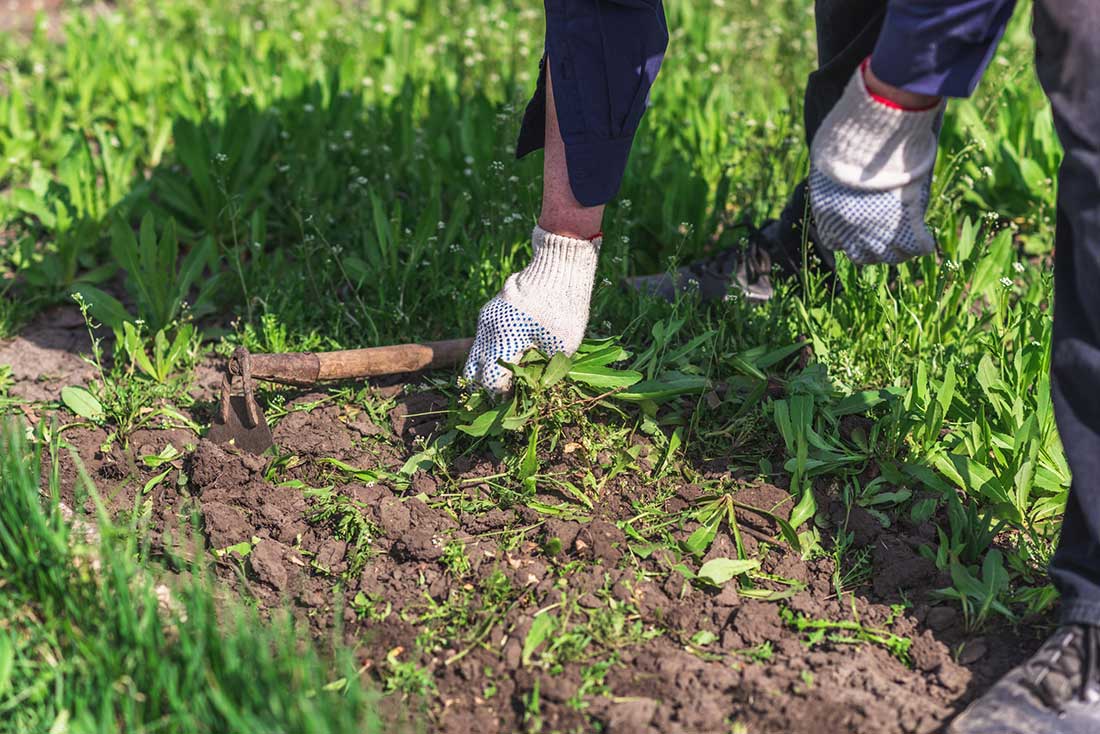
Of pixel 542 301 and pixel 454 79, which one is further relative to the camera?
pixel 454 79

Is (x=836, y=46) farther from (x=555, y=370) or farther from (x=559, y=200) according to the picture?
(x=555, y=370)

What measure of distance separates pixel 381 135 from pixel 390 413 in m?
1.28

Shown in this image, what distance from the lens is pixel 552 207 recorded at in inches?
92.4

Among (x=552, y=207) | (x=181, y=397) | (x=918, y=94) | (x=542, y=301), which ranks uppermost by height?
(x=918, y=94)

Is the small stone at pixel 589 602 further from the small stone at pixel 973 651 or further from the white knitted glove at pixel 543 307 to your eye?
the small stone at pixel 973 651

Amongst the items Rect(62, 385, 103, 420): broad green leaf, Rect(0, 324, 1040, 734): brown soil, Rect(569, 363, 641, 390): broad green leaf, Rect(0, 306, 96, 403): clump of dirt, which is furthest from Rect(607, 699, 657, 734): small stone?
Result: Rect(0, 306, 96, 403): clump of dirt

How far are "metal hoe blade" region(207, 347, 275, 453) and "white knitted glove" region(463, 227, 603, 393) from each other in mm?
509

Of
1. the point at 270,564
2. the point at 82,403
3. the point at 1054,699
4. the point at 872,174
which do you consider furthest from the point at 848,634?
the point at 82,403

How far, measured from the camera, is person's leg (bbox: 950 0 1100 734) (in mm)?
1695

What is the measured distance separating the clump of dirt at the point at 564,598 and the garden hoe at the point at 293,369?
72 mm

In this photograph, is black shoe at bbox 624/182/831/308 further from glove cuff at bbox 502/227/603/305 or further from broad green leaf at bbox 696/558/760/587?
broad green leaf at bbox 696/558/760/587

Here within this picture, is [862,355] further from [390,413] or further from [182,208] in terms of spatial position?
[182,208]

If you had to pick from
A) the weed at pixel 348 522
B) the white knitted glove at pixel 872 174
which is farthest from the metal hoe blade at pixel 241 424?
the white knitted glove at pixel 872 174

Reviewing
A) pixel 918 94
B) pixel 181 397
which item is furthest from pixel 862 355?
pixel 181 397
